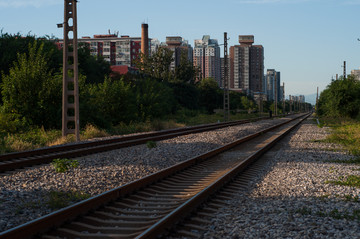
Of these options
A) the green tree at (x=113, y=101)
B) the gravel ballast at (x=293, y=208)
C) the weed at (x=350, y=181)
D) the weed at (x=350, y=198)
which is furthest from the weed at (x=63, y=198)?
the green tree at (x=113, y=101)

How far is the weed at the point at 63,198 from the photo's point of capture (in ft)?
21.9

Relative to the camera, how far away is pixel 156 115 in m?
36.9

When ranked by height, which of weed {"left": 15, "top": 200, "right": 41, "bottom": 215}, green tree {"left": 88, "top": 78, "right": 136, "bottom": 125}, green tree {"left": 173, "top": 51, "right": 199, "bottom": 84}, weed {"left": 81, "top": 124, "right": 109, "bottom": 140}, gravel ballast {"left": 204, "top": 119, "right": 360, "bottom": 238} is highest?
green tree {"left": 173, "top": 51, "right": 199, "bottom": 84}

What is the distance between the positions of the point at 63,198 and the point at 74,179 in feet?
5.86

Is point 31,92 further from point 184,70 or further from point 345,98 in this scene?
point 184,70

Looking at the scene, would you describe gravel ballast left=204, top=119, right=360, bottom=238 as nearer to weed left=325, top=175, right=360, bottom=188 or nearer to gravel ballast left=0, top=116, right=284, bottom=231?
weed left=325, top=175, right=360, bottom=188

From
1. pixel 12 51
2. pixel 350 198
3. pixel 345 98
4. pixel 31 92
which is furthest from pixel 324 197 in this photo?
pixel 345 98

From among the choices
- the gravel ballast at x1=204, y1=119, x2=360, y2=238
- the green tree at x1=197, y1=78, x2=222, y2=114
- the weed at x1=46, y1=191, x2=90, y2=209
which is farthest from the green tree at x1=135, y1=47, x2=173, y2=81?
the weed at x1=46, y1=191, x2=90, y2=209

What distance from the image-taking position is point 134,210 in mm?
6625

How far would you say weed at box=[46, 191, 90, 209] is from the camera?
668 centimetres

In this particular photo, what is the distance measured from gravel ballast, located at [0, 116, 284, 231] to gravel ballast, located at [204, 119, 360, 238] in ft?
9.80

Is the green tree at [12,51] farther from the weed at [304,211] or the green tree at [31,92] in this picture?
the weed at [304,211]

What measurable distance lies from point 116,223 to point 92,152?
343 inches

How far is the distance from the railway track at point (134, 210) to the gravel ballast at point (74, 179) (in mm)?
727
